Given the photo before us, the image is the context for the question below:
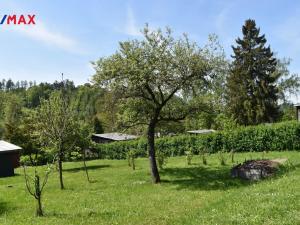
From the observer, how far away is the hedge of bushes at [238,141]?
3956cm

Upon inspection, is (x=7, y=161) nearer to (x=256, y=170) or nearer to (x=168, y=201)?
(x=168, y=201)

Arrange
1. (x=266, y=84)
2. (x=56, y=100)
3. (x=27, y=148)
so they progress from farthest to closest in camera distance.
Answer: (x=266, y=84), (x=27, y=148), (x=56, y=100)

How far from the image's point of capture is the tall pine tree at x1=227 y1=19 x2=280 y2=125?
2709 inches

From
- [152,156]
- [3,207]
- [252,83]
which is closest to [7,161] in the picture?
[152,156]

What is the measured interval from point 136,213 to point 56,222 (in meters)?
3.32

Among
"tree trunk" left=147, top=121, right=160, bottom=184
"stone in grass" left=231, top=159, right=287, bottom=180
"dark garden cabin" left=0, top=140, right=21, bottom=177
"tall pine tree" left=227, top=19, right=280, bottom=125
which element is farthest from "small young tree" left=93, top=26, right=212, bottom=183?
"tall pine tree" left=227, top=19, right=280, bottom=125

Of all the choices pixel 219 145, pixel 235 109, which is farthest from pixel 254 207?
pixel 235 109

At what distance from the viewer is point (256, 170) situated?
78.1ft

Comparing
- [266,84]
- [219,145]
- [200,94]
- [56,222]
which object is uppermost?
[266,84]

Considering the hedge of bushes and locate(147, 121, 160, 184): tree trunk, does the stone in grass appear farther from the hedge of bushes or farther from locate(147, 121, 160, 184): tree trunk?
the hedge of bushes

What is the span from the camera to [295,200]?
12.6 m

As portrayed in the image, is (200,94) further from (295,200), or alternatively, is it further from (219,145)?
(219,145)

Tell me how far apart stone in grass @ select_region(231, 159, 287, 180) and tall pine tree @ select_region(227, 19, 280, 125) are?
43848 mm

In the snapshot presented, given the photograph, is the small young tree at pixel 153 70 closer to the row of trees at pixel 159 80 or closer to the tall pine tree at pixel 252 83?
the row of trees at pixel 159 80
